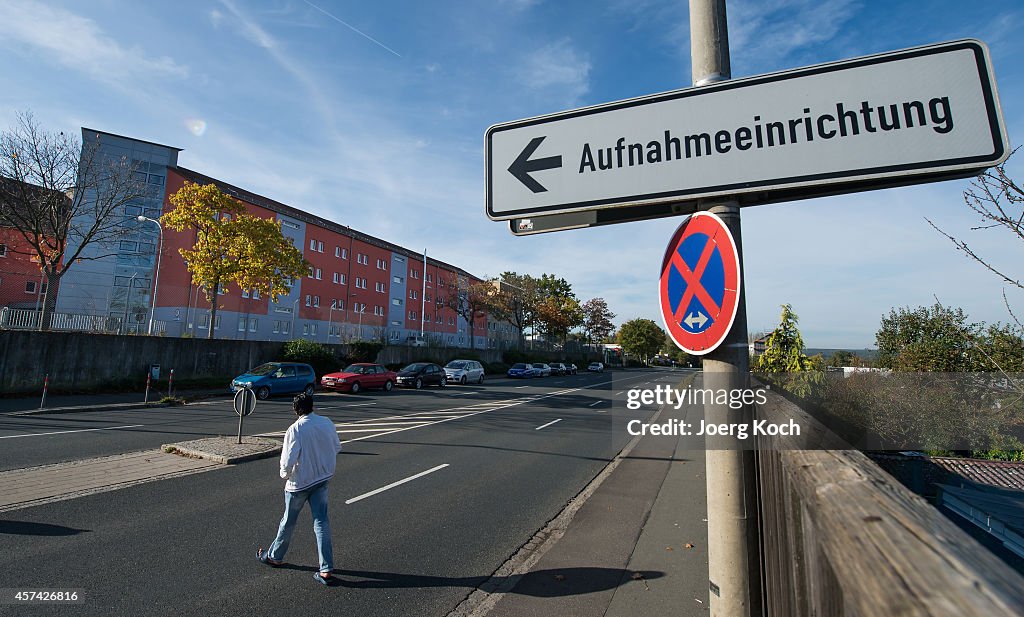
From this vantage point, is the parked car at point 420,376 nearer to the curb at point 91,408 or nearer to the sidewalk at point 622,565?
the curb at point 91,408

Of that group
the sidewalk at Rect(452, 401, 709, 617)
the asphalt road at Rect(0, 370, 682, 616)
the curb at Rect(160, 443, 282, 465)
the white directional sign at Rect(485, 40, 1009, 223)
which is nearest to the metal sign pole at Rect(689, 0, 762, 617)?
the white directional sign at Rect(485, 40, 1009, 223)

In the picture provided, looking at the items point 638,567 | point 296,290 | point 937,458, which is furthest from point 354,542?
point 296,290

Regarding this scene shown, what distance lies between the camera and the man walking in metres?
4.39

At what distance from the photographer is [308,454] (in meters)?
4.73

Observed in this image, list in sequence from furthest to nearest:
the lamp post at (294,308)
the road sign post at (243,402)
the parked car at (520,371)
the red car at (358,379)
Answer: the parked car at (520,371)
the lamp post at (294,308)
the red car at (358,379)
the road sign post at (243,402)

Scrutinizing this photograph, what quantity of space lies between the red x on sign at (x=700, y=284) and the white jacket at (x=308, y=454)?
3.82 meters

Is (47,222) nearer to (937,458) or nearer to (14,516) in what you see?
(14,516)

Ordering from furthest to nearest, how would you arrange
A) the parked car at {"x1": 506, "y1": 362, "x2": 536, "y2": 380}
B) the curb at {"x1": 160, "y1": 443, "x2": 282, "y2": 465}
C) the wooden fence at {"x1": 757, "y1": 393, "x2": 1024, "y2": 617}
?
the parked car at {"x1": 506, "y1": 362, "x2": 536, "y2": 380}, the curb at {"x1": 160, "y1": 443, "x2": 282, "y2": 465}, the wooden fence at {"x1": 757, "y1": 393, "x2": 1024, "y2": 617}

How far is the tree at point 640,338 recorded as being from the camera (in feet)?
297

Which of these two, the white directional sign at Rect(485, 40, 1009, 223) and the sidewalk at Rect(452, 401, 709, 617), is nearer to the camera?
the white directional sign at Rect(485, 40, 1009, 223)

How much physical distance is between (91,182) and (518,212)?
27867 mm

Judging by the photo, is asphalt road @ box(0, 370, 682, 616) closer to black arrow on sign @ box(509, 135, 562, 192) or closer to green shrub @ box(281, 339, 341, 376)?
black arrow on sign @ box(509, 135, 562, 192)

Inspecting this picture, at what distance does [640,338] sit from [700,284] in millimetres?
91368

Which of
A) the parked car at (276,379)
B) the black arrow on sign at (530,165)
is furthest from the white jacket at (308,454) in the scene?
the parked car at (276,379)
